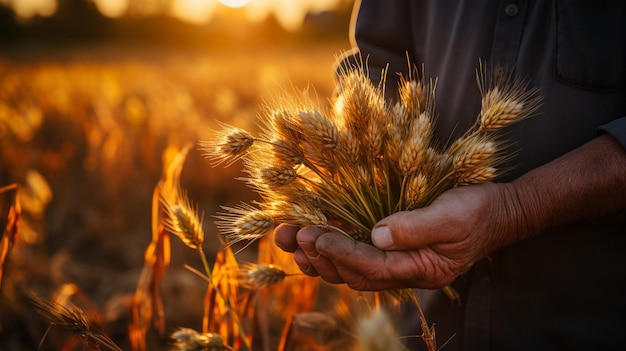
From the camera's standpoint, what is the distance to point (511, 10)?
1.32 metres

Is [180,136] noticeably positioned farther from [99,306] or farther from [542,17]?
[542,17]

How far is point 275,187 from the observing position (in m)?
1.10

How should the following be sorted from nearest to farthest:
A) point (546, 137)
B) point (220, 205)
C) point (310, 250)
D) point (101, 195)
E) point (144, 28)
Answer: point (310, 250)
point (546, 137)
point (220, 205)
point (101, 195)
point (144, 28)

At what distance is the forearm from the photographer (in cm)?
110

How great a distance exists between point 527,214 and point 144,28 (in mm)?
54759

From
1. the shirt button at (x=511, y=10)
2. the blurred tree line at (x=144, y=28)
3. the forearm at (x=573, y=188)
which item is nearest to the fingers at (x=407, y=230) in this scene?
the forearm at (x=573, y=188)

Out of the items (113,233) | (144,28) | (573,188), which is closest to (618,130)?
(573,188)

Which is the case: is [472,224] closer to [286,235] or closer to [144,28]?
[286,235]

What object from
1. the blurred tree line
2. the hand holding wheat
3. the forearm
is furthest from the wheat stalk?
the blurred tree line

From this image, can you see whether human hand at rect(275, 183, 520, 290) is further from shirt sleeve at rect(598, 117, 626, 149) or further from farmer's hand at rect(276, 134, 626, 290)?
shirt sleeve at rect(598, 117, 626, 149)

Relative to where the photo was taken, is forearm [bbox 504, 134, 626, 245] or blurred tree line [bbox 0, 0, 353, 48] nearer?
forearm [bbox 504, 134, 626, 245]

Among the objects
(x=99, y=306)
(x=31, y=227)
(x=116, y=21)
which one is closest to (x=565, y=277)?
(x=99, y=306)

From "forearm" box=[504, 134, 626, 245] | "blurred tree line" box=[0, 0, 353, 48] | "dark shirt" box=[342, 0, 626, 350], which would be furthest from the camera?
"blurred tree line" box=[0, 0, 353, 48]

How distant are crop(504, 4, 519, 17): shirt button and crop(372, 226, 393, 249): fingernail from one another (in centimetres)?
73
